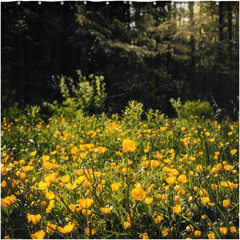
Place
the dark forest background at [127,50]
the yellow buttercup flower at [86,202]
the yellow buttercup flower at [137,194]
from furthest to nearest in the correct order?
the dark forest background at [127,50] < the yellow buttercup flower at [86,202] < the yellow buttercup flower at [137,194]

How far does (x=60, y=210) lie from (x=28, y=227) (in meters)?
0.22

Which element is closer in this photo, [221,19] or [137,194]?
[137,194]

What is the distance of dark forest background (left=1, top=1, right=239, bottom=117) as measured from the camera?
3.12 meters

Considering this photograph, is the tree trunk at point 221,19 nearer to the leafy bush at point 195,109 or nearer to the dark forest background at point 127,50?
the dark forest background at point 127,50

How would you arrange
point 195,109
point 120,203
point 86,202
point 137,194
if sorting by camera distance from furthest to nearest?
point 195,109 → point 120,203 → point 86,202 → point 137,194

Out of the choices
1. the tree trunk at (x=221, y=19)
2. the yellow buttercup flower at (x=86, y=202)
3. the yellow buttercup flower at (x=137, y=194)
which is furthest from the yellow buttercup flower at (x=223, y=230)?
the tree trunk at (x=221, y=19)

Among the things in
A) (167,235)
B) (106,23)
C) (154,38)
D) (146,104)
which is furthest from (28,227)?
(106,23)

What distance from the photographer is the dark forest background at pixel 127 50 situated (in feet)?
10.3

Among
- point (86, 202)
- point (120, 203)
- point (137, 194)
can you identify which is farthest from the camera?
point (120, 203)

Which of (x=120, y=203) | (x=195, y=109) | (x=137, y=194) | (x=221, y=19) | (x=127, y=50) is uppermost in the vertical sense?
(x=221, y=19)

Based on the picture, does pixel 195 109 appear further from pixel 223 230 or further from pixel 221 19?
pixel 223 230

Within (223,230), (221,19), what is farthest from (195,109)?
(223,230)

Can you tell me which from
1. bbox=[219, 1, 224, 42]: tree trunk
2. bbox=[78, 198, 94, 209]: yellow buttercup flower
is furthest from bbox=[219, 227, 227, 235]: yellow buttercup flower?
bbox=[219, 1, 224, 42]: tree trunk

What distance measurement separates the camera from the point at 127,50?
11.1 feet
